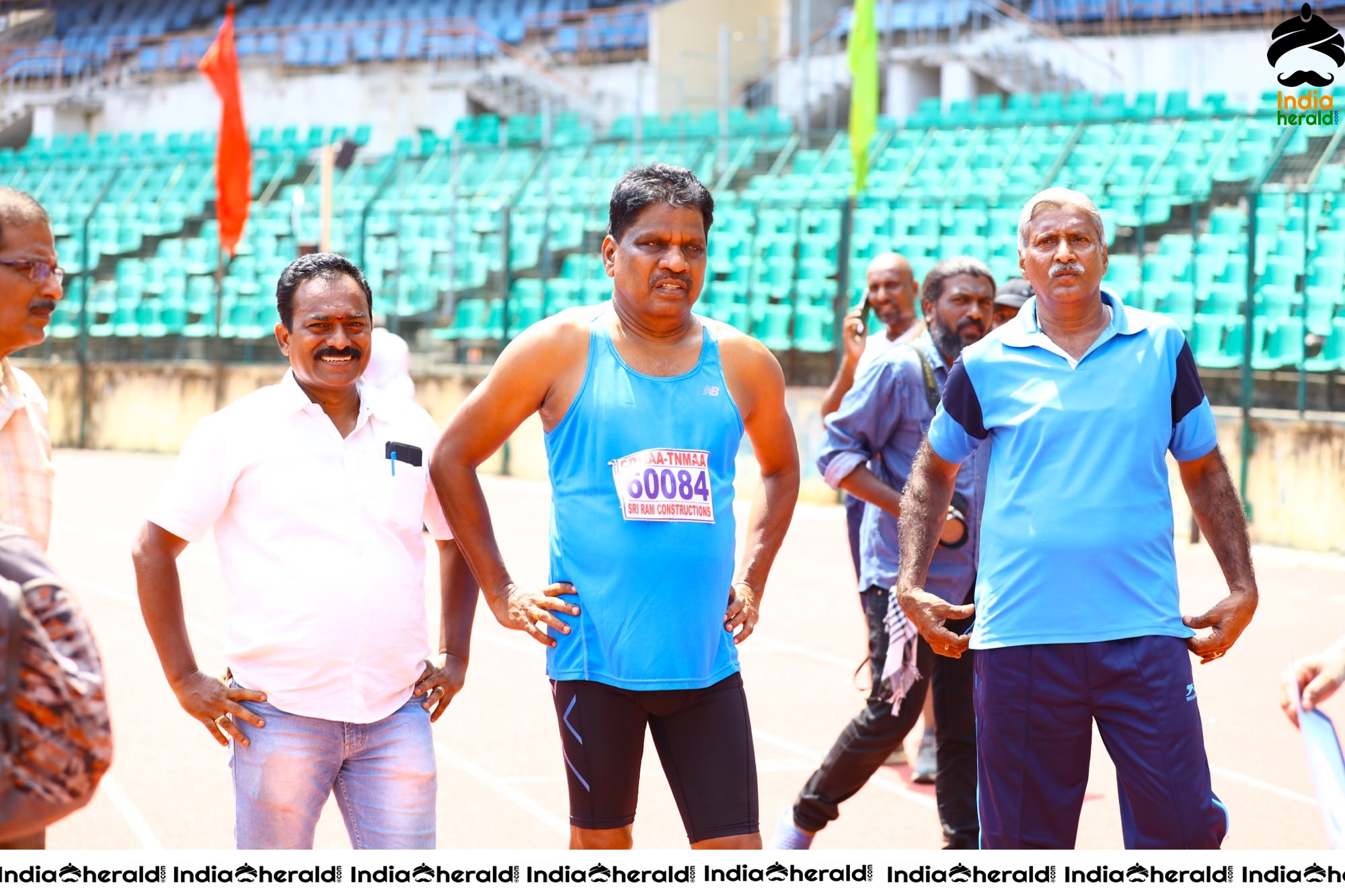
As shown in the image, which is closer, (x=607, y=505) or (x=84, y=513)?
(x=607, y=505)

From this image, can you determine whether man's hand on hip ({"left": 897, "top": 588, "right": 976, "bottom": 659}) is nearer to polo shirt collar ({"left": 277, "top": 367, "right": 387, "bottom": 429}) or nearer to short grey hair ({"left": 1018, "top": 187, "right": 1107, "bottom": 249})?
short grey hair ({"left": 1018, "top": 187, "right": 1107, "bottom": 249})

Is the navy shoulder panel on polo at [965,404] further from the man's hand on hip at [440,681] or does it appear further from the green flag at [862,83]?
the green flag at [862,83]

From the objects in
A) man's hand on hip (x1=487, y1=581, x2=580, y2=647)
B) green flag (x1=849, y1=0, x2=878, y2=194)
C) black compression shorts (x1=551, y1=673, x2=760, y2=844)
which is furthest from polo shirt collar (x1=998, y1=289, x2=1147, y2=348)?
green flag (x1=849, y1=0, x2=878, y2=194)

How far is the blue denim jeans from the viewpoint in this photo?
141 inches

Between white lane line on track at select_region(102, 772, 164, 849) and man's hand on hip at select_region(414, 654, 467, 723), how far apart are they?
1.96 m

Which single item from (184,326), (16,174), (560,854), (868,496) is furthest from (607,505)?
(16,174)

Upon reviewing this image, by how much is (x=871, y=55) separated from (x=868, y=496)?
1344cm

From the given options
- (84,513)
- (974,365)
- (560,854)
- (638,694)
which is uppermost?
(974,365)

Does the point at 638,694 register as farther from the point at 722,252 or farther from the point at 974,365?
the point at 722,252

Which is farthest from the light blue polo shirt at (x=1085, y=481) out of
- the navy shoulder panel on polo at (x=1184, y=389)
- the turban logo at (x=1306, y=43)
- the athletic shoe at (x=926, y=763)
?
the turban logo at (x=1306, y=43)

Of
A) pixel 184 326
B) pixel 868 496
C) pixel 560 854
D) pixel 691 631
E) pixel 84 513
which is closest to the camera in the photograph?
pixel 560 854

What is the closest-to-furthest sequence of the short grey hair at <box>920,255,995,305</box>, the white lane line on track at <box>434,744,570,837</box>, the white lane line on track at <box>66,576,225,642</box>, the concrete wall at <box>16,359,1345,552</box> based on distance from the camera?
the short grey hair at <box>920,255,995,305</box> < the white lane line on track at <box>434,744,570,837</box> < the white lane line on track at <box>66,576,225,642</box> < the concrete wall at <box>16,359,1345,552</box>

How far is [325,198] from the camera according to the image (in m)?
15.7

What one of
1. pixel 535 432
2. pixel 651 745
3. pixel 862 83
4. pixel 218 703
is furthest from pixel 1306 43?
pixel 218 703
